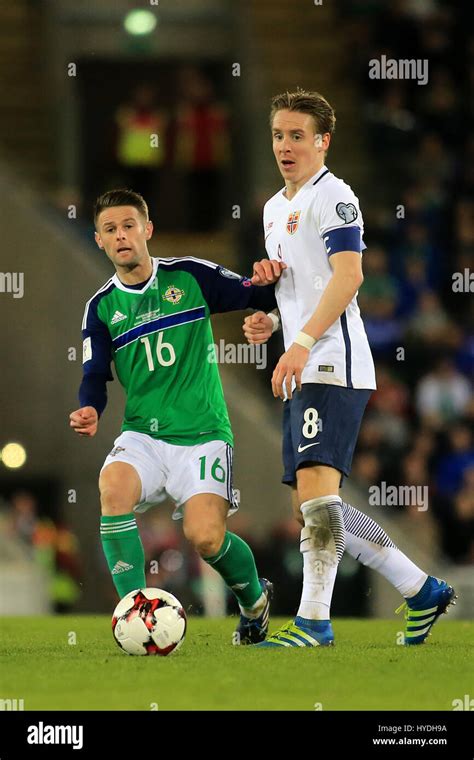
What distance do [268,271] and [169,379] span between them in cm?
72

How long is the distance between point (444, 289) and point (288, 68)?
352 cm

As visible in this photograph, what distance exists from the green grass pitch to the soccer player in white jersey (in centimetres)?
29

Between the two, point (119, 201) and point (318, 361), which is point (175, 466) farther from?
point (119, 201)

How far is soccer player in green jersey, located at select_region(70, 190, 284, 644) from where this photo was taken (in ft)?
23.2

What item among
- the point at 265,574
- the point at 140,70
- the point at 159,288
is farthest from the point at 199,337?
the point at 140,70

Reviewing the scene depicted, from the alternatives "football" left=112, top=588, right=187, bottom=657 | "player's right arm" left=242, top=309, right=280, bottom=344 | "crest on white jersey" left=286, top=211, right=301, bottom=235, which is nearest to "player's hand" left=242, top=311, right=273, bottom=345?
"player's right arm" left=242, top=309, right=280, bottom=344

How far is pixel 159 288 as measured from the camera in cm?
733

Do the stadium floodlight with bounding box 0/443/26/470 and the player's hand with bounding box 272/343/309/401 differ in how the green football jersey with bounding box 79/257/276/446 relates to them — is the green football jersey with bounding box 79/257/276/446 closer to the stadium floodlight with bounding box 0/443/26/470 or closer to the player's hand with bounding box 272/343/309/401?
the player's hand with bounding box 272/343/309/401

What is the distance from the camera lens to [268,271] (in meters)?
6.98

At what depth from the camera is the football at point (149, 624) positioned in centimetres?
659

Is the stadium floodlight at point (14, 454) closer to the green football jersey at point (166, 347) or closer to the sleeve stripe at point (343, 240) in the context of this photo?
the green football jersey at point (166, 347)

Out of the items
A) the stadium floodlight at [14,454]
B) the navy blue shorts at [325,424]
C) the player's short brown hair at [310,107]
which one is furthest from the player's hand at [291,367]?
the stadium floodlight at [14,454]
